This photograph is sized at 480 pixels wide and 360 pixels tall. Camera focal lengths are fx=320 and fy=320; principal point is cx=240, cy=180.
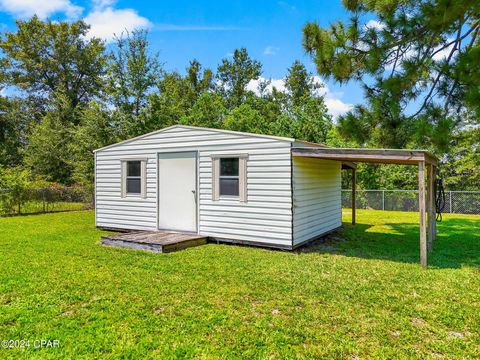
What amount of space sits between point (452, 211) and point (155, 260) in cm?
1292

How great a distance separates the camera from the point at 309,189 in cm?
706

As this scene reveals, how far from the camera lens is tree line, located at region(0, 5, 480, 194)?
747 cm

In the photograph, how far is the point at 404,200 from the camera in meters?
13.9

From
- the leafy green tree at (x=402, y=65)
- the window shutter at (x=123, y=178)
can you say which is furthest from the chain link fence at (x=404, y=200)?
the window shutter at (x=123, y=178)

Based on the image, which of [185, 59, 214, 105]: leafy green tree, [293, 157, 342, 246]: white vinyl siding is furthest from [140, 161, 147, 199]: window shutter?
[185, 59, 214, 105]: leafy green tree

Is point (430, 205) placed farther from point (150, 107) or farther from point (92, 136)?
point (92, 136)

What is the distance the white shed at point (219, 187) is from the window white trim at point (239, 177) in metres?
0.02

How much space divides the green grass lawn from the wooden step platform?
0.81 ft

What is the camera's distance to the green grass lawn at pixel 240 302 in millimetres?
2773

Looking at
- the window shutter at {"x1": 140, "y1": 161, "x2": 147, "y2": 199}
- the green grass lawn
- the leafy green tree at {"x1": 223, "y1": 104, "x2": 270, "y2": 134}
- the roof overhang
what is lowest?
the green grass lawn

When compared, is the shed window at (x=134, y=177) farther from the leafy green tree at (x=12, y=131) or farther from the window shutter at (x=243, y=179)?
the leafy green tree at (x=12, y=131)

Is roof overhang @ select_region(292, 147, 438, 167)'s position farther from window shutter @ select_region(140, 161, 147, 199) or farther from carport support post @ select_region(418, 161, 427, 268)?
window shutter @ select_region(140, 161, 147, 199)

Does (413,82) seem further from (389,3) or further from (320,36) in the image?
(320,36)

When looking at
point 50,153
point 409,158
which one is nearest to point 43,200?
point 50,153
